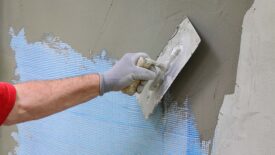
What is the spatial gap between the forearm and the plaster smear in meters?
0.52

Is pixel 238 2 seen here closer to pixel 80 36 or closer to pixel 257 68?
pixel 257 68

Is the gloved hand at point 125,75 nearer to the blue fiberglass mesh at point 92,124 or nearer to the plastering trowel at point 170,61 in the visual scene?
the plastering trowel at point 170,61

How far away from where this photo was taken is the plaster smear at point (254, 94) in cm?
128

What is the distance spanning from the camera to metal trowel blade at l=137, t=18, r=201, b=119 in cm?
145

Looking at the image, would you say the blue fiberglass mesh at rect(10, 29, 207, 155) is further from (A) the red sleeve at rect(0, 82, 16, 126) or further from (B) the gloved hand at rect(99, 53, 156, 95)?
(A) the red sleeve at rect(0, 82, 16, 126)

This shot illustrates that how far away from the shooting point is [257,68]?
1.31 meters

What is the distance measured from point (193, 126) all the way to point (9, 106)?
2.28 feet

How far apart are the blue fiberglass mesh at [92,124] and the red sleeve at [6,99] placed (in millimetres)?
451

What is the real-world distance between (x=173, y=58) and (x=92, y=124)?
22.2 inches

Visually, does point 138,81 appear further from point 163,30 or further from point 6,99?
point 6,99

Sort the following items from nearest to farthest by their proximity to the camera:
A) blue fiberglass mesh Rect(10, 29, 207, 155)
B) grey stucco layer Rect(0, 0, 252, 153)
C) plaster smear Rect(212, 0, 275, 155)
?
1. plaster smear Rect(212, 0, 275, 155)
2. grey stucco layer Rect(0, 0, 252, 153)
3. blue fiberglass mesh Rect(10, 29, 207, 155)

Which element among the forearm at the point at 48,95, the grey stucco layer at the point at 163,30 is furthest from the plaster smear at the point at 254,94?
the forearm at the point at 48,95

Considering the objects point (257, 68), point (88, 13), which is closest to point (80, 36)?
point (88, 13)

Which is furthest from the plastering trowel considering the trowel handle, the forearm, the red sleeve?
the red sleeve
